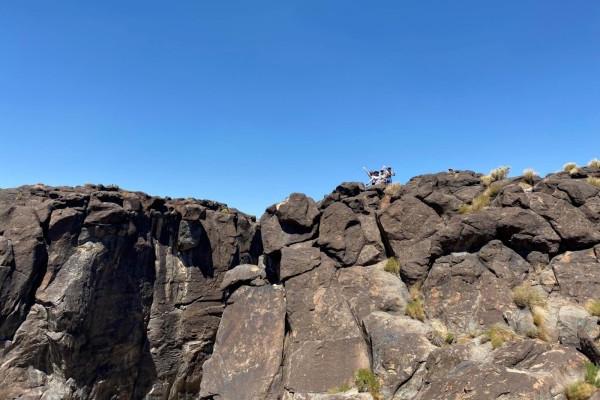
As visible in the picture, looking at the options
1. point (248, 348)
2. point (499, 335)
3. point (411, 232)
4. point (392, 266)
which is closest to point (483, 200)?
point (411, 232)

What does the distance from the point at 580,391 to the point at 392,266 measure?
8595 millimetres

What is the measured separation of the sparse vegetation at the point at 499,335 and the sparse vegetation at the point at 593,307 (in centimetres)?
241

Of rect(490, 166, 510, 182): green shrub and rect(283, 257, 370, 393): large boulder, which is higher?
rect(490, 166, 510, 182): green shrub

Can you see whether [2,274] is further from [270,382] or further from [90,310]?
[270,382]

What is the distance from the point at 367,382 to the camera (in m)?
13.7

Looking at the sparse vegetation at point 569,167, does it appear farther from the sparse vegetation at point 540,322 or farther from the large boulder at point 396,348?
the large boulder at point 396,348

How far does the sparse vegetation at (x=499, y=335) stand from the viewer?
12.8 m

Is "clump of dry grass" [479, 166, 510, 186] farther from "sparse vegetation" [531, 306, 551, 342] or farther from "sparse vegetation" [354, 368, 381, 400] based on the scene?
"sparse vegetation" [354, 368, 381, 400]

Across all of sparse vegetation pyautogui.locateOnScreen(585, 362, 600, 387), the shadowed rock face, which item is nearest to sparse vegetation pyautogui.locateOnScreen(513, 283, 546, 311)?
the shadowed rock face

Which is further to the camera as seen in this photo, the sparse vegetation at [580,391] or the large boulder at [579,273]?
the large boulder at [579,273]

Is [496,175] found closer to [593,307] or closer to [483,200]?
[483,200]

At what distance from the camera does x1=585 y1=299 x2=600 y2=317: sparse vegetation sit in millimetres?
12816

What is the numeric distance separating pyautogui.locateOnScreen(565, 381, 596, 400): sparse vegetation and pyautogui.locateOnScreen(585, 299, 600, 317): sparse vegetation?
3662 millimetres

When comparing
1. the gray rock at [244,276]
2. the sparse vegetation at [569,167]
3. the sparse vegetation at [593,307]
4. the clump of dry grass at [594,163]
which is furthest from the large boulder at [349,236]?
the clump of dry grass at [594,163]
